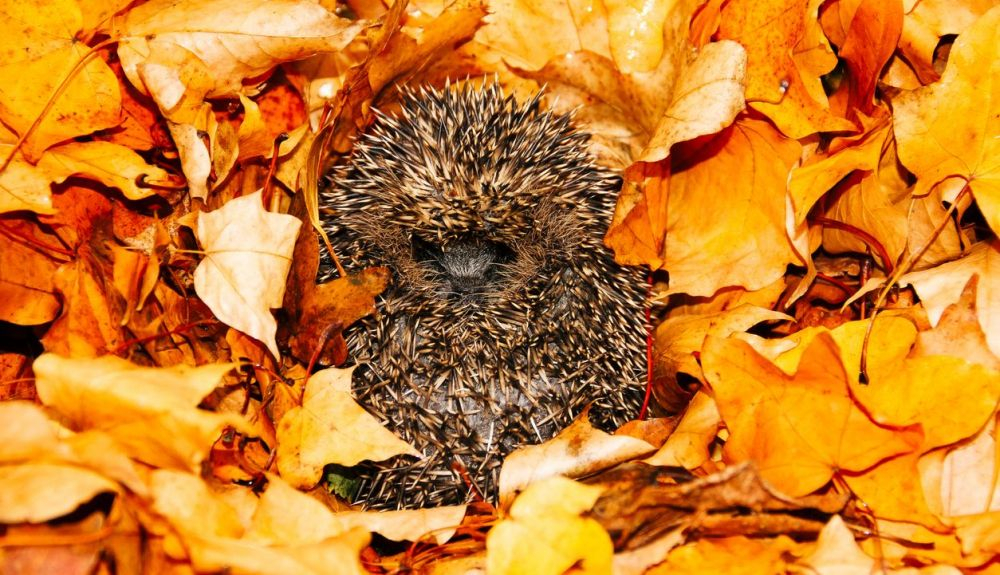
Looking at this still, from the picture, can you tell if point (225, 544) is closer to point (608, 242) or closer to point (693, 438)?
point (693, 438)

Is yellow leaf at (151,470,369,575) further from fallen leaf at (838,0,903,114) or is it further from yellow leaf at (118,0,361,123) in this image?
fallen leaf at (838,0,903,114)

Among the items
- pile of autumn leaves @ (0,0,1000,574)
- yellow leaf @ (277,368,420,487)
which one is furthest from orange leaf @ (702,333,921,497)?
yellow leaf @ (277,368,420,487)

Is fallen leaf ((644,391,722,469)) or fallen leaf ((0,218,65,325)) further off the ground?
fallen leaf ((0,218,65,325))

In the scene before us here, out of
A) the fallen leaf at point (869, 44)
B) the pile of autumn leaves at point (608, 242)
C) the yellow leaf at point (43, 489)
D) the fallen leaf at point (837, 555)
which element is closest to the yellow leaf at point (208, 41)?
the pile of autumn leaves at point (608, 242)

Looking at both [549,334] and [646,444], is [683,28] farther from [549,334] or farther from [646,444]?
[646,444]

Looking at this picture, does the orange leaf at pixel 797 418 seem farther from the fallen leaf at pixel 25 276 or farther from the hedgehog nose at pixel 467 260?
the fallen leaf at pixel 25 276

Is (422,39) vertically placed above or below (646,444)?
above

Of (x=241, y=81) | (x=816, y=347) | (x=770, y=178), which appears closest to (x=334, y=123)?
(x=241, y=81)

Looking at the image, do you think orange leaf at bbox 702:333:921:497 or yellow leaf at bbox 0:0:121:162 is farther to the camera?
yellow leaf at bbox 0:0:121:162

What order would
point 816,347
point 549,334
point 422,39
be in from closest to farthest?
point 816,347 → point 549,334 → point 422,39
